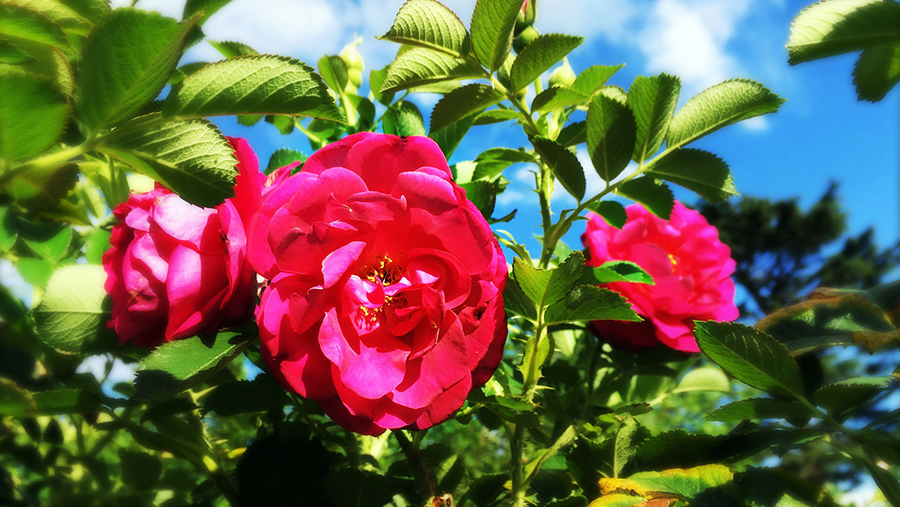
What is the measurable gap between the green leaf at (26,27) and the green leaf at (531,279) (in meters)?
0.33

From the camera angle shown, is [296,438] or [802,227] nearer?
[296,438]

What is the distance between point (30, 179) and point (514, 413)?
1.11ft

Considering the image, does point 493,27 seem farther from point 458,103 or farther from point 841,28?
point 841,28

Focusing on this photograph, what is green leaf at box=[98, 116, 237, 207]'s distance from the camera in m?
0.32

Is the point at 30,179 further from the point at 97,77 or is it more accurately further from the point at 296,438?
the point at 296,438

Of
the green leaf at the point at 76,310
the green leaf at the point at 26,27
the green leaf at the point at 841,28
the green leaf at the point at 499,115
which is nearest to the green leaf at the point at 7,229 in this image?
the green leaf at the point at 76,310

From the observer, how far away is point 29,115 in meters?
0.27

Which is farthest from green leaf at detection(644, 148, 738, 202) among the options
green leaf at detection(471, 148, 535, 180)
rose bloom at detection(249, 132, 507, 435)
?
rose bloom at detection(249, 132, 507, 435)

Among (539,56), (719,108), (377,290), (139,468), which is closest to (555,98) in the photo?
(539,56)

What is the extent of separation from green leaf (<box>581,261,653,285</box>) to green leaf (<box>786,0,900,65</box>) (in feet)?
0.65

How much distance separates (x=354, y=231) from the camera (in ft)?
1.29

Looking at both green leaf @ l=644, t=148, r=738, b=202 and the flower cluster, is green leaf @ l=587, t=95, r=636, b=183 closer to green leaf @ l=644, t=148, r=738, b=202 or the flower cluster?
green leaf @ l=644, t=148, r=738, b=202


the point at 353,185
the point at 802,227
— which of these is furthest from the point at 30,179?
the point at 802,227

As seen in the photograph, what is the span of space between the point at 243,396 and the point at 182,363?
138mm
